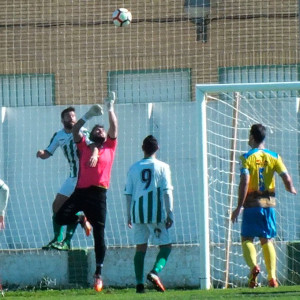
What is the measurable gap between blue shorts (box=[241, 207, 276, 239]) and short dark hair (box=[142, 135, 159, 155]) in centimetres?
120

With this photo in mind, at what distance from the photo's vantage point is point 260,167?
12.3m

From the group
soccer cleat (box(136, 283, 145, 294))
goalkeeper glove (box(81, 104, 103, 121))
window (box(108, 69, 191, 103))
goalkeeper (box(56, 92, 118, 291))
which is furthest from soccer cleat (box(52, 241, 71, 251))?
window (box(108, 69, 191, 103))

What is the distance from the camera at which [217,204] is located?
1409cm

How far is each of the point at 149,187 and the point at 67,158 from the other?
1563 millimetres

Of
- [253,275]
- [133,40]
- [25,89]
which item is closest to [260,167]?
[253,275]

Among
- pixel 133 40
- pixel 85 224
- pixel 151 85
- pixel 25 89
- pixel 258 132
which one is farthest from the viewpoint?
pixel 133 40

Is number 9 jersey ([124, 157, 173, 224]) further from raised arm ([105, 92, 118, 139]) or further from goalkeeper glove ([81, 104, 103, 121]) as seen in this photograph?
goalkeeper glove ([81, 104, 103, 121])

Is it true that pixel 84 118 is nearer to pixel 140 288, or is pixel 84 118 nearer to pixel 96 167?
pixel 96 167

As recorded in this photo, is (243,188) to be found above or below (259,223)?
above

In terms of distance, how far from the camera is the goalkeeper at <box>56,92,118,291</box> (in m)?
12.6

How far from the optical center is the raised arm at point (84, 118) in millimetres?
12391

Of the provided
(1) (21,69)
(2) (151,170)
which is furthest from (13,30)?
(2) (151,170)

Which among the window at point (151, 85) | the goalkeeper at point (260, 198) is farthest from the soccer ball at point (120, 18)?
the goalkeeper at point (260, 198)

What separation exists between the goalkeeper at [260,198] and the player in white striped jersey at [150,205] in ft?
2.58
